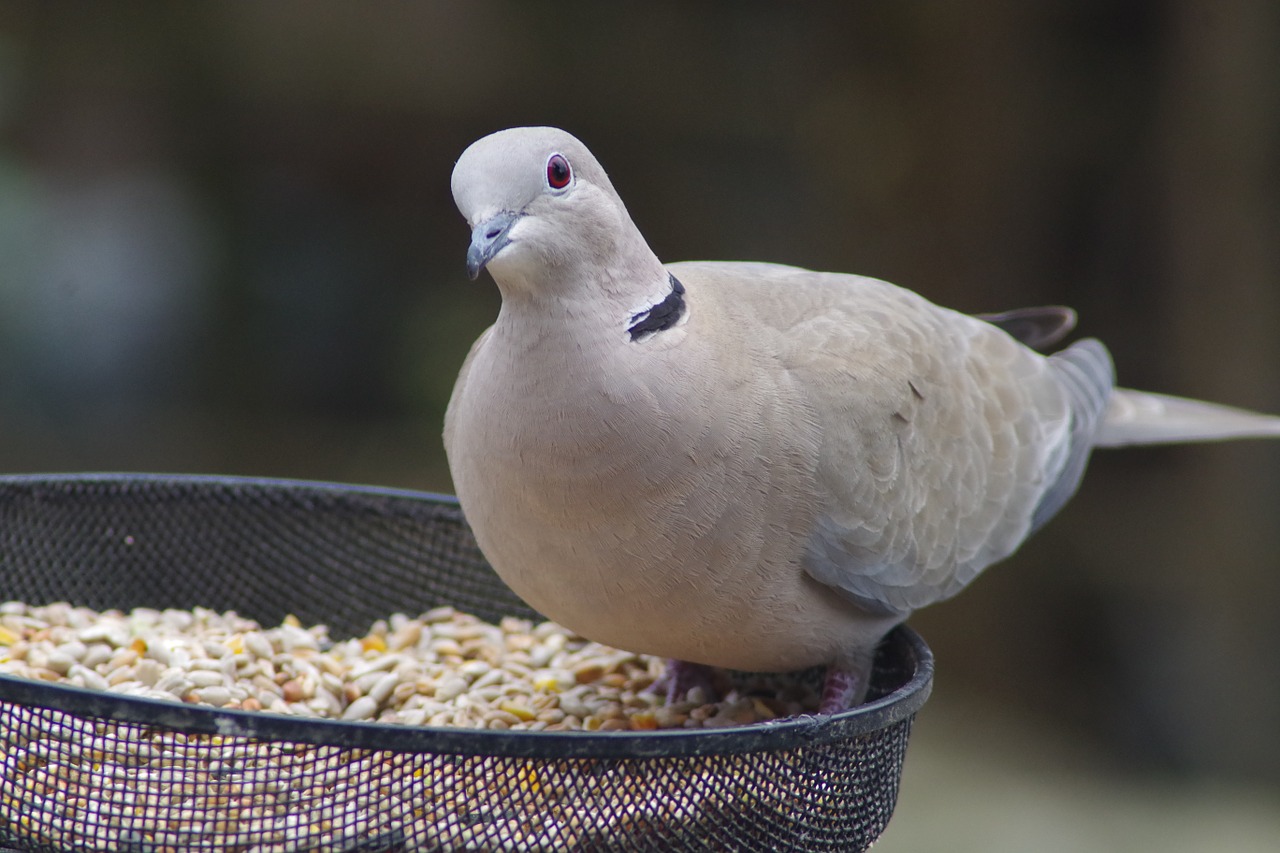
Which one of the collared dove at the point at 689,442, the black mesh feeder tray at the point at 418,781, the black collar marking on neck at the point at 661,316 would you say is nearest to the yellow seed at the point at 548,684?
the collared dove at the point at 689,442

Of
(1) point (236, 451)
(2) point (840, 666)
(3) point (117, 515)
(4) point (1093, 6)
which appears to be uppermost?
(4) point (1093, 6)

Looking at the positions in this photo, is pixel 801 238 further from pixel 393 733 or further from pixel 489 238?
pixel 393 733

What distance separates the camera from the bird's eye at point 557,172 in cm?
195

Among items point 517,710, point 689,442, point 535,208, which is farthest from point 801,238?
point 535,208

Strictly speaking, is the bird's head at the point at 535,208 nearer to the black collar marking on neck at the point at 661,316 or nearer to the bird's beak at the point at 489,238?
the bird's beak at the point at 489,238

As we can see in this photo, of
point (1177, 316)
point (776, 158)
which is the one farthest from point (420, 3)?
point (1177, 316)

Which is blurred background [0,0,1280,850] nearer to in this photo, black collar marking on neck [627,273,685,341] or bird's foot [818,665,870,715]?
bird's foot [818,665,870,715]

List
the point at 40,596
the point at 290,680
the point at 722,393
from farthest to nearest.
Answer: the point at 40,596, the point at 290,680, the point at 722,393

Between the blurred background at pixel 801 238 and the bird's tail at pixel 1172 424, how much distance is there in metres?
2.14

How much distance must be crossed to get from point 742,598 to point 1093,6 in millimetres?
4370

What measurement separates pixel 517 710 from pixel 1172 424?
6.12ft

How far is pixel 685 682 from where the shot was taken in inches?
103

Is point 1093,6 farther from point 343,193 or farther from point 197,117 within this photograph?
point 197,117

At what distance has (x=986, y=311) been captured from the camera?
5863mm
